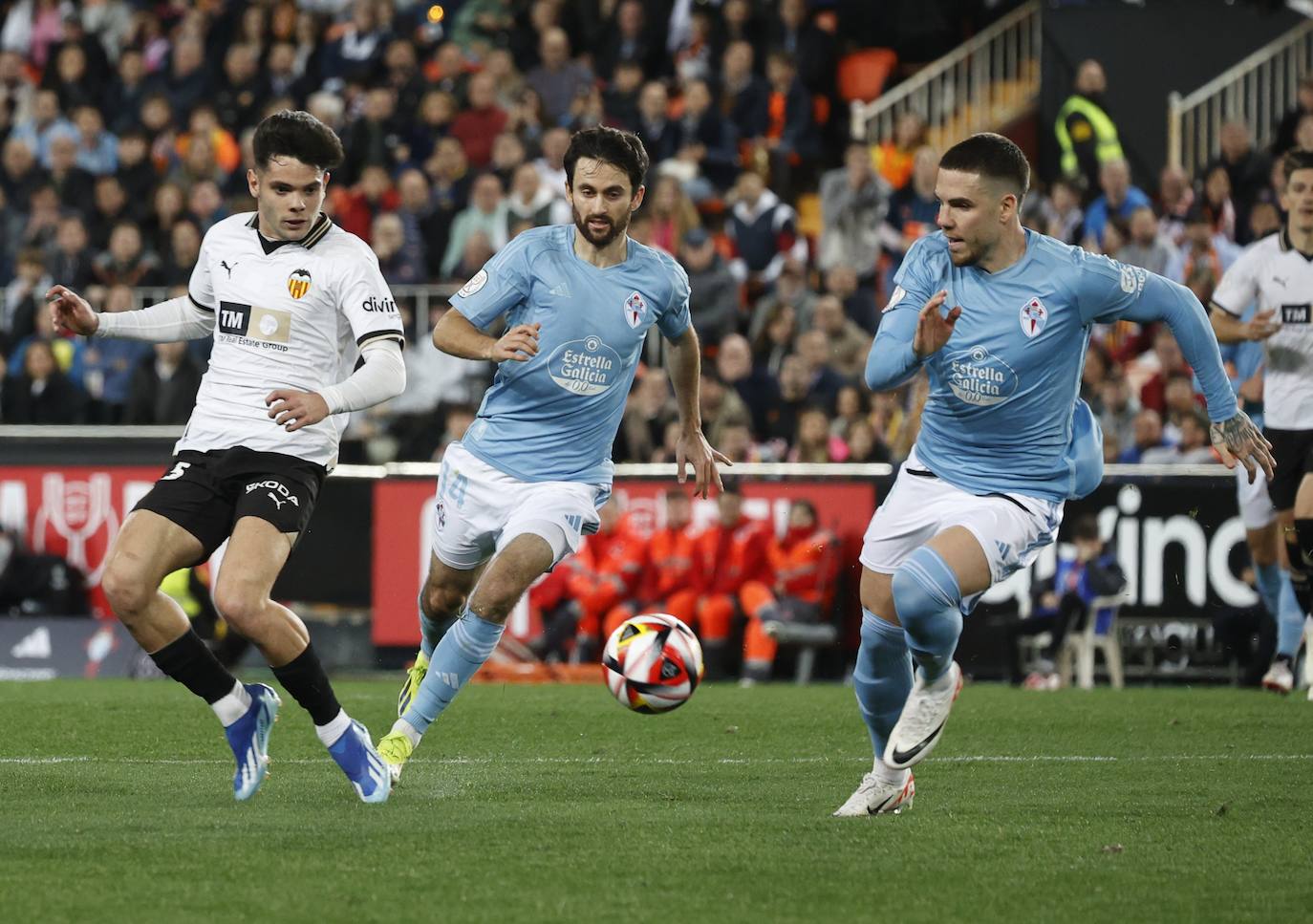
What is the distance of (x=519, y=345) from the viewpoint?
7.52 m

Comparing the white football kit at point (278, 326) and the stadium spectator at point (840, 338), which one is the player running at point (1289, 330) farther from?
the stadium spectator at point (840, 338)

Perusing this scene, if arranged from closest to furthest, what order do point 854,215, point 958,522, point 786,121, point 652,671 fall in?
1. point 958,522
2. point 652,671
3. point 854,215
4. point 786,121

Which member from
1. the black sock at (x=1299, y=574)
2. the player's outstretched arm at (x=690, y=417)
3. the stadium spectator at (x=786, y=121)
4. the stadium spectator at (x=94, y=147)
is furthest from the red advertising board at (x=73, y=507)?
the black sock at (x=1299, y=574)

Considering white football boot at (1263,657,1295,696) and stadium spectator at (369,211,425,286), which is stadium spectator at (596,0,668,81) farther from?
white football boot at (1263,657,1295,696)

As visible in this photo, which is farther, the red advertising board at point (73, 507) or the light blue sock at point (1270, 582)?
the red advertising board at point (73, 507)

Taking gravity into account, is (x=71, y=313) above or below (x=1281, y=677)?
above

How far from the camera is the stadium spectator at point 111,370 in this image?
680 inches

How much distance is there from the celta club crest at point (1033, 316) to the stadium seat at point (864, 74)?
14.1 metres

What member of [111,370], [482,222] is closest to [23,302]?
[111,370]

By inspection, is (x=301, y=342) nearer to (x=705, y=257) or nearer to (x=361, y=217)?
(x=705, y=257)

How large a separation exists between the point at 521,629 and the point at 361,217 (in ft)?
18.1

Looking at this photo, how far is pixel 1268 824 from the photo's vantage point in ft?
22.8

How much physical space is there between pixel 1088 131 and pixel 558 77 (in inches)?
Answer: 203

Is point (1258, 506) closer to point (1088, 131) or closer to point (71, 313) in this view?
point (71, 313)
